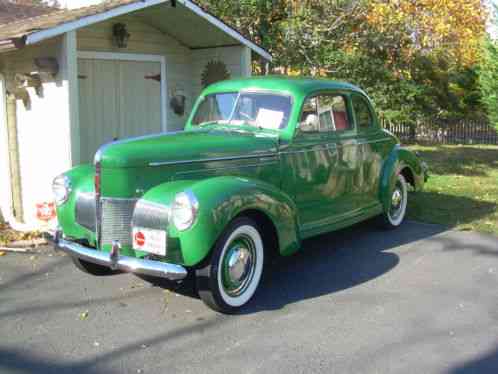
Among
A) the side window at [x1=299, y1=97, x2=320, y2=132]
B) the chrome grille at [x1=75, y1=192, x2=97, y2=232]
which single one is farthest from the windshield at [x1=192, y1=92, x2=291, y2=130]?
the chrome grille at [x1=75, y1=192, x2=97, y2=232]

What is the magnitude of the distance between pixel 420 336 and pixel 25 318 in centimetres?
299

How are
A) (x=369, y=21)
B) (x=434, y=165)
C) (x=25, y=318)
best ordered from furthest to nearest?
(x=434, y=165), (x=369, y=21), (x=25, y=318)

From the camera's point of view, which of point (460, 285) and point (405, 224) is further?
point (405, 224)

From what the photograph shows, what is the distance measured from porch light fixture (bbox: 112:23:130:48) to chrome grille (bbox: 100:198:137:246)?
14.9 ft

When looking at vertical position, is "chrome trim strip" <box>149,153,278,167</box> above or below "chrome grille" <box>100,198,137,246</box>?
above

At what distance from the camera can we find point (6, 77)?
7520 millimetres

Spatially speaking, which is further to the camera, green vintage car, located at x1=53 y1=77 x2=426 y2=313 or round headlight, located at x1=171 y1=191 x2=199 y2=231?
green vintage car, located at x1=53 y1=77 x2=426 y2=313

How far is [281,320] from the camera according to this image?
13.9 feet

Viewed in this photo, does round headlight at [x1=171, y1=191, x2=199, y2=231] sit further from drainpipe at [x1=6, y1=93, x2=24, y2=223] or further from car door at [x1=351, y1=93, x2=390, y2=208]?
drainpipe at [x1=6, y1=93, x2=24, y2=223]

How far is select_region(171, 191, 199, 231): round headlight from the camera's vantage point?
13.0ft

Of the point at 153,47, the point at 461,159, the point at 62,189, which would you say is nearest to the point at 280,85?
the point at 62,189

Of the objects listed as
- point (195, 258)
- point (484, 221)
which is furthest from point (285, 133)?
point (484, 221)

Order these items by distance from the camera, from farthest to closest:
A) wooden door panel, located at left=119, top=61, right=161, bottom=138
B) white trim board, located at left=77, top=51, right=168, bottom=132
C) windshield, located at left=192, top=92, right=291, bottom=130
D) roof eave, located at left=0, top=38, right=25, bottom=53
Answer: wooden door panel, located at left=119, top=61, right=161, bottom=138 → white trim board, located at left=77, top=51, right=168, bottom=132 → roof eave, located at left=0, top=38, right=25, bottom=53 → windshield, located at left=192, top=92, right=291, bottom=130

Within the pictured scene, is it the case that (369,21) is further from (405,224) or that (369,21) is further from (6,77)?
(6,77)
